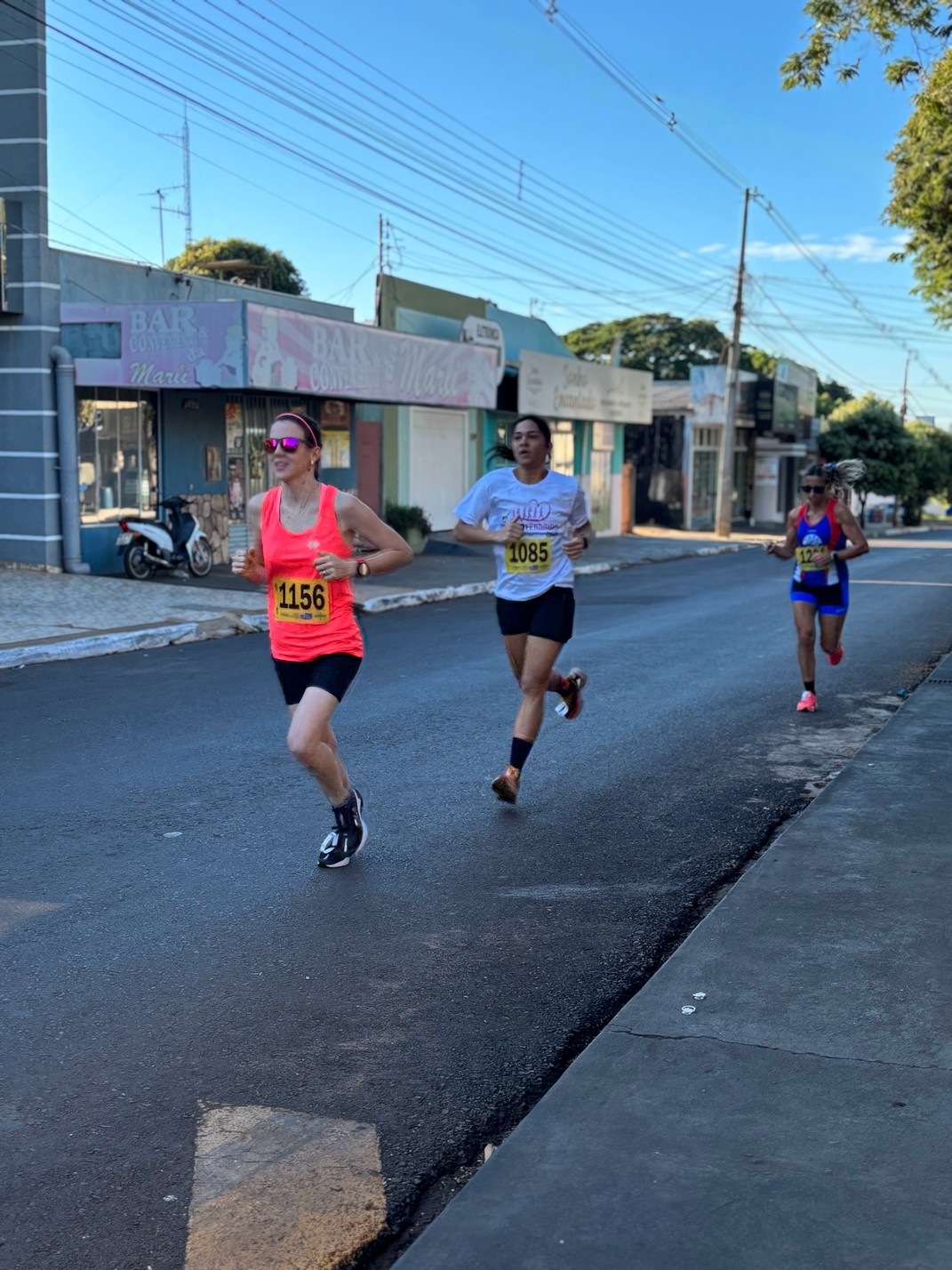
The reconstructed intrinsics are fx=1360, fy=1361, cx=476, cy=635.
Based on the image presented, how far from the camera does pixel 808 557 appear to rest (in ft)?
30.7

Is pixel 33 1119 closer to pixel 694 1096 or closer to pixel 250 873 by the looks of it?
pixel 694 1096

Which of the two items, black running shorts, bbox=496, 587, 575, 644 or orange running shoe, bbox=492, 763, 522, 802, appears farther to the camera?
black running shorts, bbox=496, 587, 575, 644

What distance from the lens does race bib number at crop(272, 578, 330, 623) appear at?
5.50 meters

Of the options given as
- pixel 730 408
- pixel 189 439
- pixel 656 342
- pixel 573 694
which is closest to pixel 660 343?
pixel 656 342

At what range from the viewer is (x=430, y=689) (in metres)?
10.4

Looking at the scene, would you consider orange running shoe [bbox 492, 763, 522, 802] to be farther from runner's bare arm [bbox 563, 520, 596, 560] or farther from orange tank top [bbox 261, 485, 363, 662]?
orange tank top [bbox 261, 485, 363, 662]

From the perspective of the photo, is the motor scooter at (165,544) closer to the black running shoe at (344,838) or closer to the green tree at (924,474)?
the black running shoe at (344,838)

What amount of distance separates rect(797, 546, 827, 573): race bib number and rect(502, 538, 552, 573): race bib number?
3249 millimetres

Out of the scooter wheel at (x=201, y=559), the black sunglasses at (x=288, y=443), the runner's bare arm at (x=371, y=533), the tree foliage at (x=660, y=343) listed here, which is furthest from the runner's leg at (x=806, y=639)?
the tree foliage at (x=660, y=343)

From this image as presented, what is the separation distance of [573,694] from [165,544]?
13.1 metres

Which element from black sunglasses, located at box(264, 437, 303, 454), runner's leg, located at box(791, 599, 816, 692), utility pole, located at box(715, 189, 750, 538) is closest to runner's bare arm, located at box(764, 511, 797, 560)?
runner's leg, located at box(791, 599, 816, 692)

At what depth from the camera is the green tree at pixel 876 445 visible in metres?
56.6

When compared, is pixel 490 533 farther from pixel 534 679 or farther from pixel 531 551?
pixel 534 679

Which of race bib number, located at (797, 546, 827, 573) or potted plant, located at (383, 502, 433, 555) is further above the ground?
race bib number, located at (797, 546, 827, 573)
